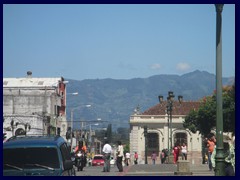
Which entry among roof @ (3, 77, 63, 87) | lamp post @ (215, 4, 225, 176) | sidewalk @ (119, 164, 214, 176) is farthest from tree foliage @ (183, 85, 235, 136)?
lamp post @ (215, 4, 225, 176)

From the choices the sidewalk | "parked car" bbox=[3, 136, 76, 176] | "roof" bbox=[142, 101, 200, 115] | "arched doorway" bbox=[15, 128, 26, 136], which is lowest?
the sidewalk

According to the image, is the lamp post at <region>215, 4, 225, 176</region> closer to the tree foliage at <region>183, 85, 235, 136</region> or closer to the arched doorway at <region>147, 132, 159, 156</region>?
the tree foliage at <region>183, 85, 235, 136</region>

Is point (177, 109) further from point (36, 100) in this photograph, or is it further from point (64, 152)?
point (64, 152)

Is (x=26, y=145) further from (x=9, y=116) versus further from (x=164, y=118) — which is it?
(x=164, y=118)

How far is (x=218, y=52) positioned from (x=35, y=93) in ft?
235

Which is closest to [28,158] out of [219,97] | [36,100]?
[219,97]

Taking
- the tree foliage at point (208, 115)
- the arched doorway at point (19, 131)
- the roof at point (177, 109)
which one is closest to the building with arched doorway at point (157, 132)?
the roof at point (177, 109)

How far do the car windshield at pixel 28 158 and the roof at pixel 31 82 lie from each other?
7652 centimetres

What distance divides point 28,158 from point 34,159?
13 cm

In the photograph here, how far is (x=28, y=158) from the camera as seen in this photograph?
50.3 ft

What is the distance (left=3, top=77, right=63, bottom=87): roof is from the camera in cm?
9275

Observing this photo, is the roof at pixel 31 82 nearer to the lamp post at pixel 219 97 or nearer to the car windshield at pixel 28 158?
the lamp post at pixel 219 97

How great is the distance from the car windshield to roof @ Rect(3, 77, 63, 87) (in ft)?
251
